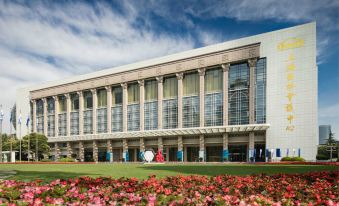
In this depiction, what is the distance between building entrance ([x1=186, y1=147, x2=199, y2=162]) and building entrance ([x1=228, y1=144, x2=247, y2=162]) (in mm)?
6652

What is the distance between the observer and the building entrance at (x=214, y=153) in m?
49.6

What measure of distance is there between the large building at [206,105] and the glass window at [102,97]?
0.24 m

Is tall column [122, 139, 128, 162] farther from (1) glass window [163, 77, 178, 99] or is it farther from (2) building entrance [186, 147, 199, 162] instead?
(2) building entrance [186, 147, 199, 162]

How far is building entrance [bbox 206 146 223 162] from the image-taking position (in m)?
49.6

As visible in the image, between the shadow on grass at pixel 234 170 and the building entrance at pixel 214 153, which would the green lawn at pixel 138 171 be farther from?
the building entrance at pixel 214 153

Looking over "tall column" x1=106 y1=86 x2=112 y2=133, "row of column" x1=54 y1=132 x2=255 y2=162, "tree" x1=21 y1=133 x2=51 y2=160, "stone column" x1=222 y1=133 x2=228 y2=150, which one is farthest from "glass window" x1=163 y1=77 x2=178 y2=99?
"tree" x1=21 y1=133 x2=51 y2=160

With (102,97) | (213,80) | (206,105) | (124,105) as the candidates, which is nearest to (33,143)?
(102,97)

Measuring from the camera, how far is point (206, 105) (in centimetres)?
5009

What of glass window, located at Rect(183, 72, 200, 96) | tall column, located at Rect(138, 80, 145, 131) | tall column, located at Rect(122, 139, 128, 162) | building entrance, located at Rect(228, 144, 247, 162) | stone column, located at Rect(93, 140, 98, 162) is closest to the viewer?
building entrance, located at Rect(228, 144, 247, 162)

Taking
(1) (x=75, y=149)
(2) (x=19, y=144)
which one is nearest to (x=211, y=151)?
(1) (x=75, y=149)

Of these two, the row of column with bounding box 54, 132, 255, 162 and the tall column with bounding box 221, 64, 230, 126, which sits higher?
the tall column with bounding box 221, 64, 230, 126

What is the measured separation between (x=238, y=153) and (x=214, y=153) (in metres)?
4.52

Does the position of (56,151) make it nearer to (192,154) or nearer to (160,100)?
(160,100)

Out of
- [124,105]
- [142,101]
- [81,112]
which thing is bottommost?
[81,112]
